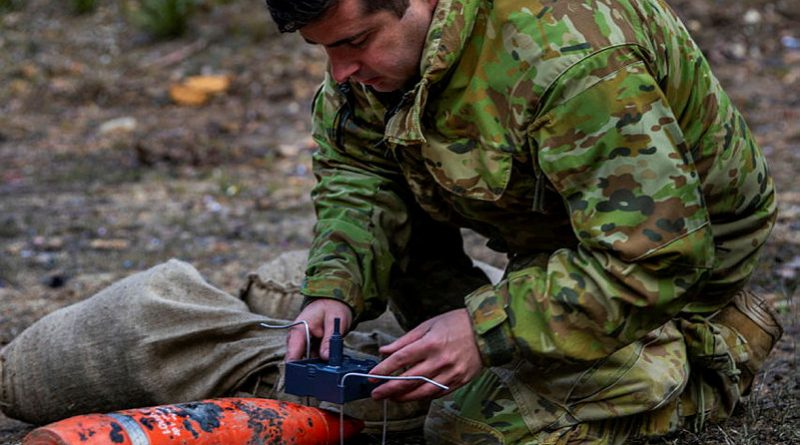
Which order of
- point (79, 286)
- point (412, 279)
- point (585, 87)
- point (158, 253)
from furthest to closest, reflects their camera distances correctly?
point (158, 253) → point (79, 286) → point (412, 279) → point (585, 87)

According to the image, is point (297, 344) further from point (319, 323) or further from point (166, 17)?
point (166, 17)

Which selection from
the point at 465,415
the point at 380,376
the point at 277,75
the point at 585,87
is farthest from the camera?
the point at 277,75

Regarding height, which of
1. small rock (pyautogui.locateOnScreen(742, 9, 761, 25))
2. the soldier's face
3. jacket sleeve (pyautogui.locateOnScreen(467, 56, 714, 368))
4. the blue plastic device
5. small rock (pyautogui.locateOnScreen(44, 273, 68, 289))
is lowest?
small rock (pyautogui.locateOnScreen(742, 9, 761, 25))

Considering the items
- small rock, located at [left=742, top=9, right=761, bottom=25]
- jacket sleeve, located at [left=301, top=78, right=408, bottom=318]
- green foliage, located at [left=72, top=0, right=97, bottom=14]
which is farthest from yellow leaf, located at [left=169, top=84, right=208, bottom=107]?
jacket sleeve, located at [left=301, top=78, right=408, bottom=318]

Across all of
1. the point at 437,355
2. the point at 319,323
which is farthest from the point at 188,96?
the point at 437,355

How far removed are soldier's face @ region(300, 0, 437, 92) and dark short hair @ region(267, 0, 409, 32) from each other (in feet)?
0.04

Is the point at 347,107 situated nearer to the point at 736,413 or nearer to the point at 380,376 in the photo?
the point at 380,376

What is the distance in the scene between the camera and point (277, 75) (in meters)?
10.8

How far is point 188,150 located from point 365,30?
6135 millimetres

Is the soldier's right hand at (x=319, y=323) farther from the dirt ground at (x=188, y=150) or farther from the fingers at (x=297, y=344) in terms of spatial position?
the dirt ground at (x=188, y=150)

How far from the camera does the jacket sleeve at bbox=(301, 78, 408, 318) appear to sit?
3283 mm

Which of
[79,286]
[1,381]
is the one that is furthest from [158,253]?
[1,381]

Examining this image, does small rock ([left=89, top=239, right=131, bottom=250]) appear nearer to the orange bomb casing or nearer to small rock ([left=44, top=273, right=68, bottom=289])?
small rock ([left=44, top=273, right=68, bottom=289])

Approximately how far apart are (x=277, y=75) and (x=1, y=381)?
7.43 metres
